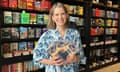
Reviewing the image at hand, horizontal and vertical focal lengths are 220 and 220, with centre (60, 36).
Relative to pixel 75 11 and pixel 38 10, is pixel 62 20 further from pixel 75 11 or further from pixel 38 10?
pixel 75 11

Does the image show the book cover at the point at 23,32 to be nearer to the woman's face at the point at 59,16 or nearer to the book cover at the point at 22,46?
the book cover at the point at 22,46

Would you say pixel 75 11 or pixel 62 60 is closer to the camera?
pixel 62 60

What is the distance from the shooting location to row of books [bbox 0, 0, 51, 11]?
3.22 metres

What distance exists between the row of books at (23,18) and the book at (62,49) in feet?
5.61

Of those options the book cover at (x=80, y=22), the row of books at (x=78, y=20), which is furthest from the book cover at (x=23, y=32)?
the book cover at (x=80, y=22)

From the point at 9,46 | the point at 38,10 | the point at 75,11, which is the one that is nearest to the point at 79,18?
the point at 75,11

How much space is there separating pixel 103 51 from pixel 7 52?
328 centimetres

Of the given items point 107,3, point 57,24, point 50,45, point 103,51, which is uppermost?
point 107,3

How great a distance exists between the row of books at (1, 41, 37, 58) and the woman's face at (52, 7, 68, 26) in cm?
160

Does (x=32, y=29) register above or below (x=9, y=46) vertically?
above

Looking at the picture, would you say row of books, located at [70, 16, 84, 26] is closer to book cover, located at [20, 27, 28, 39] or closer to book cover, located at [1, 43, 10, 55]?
book cover, located at [20, 27, 28, 39]

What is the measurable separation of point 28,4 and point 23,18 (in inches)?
9.8

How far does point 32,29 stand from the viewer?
3.68 metres

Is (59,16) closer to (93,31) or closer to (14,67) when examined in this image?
(14,67)
